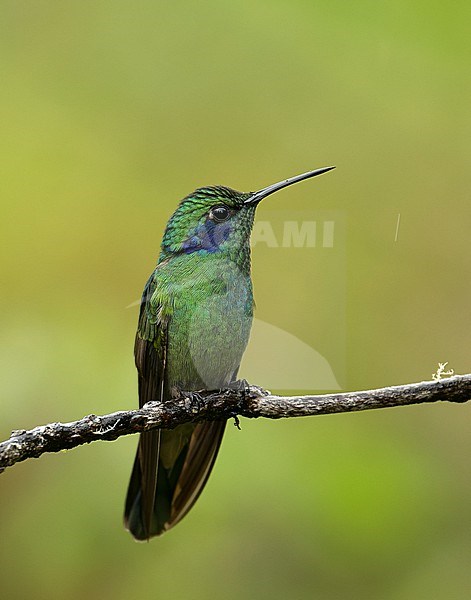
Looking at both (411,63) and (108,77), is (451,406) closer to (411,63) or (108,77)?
(411,63)

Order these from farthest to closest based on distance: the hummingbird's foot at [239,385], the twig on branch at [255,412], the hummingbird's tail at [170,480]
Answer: the hummingbird's tail at [170,480] < the hummingbird's foot at [239,385] < the twig on branch at [255,412]

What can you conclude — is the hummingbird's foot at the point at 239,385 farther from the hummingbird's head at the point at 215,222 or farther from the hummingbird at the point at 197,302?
the hummingbird's head at the point at 215,222

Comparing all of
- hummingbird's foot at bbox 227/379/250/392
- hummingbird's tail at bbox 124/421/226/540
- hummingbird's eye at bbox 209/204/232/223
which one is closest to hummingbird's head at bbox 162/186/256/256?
hummingbird's eye at bbox 209/204/232/223

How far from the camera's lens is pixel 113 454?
1.58 meters

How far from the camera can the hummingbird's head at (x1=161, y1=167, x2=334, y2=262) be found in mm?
1278

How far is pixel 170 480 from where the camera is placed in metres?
1.48

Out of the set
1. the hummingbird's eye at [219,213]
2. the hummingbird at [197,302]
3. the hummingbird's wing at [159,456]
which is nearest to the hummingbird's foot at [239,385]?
the hummingbird at [197,302]

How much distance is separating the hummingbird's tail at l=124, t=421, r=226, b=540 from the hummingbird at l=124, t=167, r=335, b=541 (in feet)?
0.22

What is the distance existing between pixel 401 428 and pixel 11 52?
53.9 inches

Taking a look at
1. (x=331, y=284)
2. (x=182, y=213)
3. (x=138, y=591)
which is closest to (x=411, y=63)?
(x=331, y=284)

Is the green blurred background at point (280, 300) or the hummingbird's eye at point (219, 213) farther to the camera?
the green blurred background at point (280, 300)

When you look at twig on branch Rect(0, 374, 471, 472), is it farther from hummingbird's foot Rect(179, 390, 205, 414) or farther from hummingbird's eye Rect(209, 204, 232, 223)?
hummingbird's eye Rect(209, 204, 232, 223)

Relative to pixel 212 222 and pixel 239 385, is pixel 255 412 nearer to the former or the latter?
pixel 239 385

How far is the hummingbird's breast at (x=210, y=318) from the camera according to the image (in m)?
1.28
